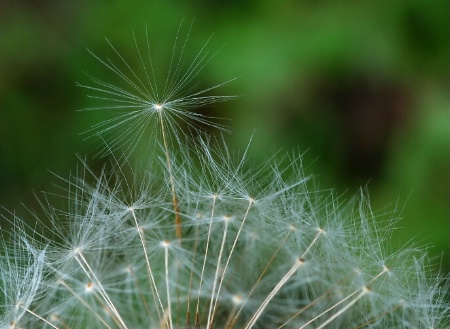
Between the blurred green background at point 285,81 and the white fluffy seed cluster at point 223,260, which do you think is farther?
the blurred green background at point 285,81

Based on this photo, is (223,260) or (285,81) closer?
(223,260)

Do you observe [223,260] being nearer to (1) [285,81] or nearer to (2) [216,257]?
(2) [216,257]

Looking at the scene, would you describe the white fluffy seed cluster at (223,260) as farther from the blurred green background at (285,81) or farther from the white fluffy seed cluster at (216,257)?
the blurred green background at (285,81)

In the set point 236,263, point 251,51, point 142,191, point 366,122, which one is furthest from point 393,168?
point 142,191

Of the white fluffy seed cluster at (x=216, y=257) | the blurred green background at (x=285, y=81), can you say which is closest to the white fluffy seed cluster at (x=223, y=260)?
the white fluffy seed cluster at (x=216, y=257)

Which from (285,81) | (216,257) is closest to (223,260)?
(216,257)
